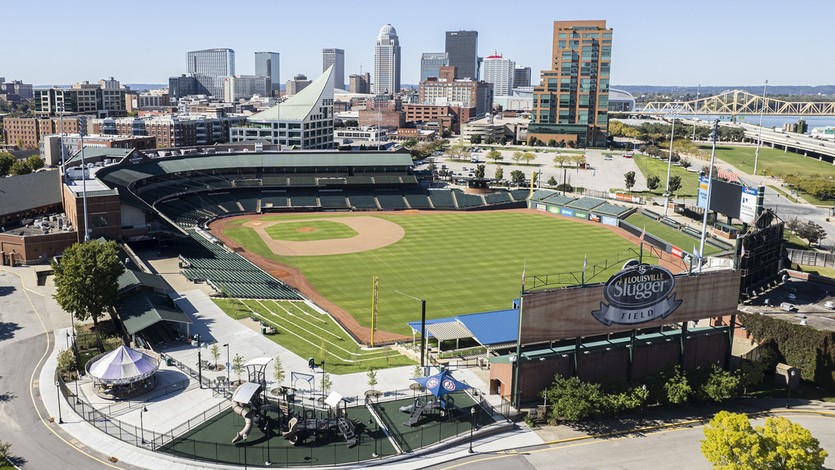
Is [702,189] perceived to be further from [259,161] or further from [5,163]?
[5,163]

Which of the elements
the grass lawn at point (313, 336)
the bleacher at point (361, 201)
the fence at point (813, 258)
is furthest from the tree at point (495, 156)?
the grass lawn at point (313, 336)

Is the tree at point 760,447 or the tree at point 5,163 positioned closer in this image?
the tree at point 760,447

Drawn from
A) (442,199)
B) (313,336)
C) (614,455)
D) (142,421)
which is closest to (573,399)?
(614,455)

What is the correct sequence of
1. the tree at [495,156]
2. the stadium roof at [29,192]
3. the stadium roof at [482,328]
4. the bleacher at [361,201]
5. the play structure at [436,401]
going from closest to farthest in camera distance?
1. the play structure at [436,401]
2. the stadium roof at [482,328]
3. the stadium roof at [29,192]
4. the bleacher at [361,201]
5. the tree at [495,156]

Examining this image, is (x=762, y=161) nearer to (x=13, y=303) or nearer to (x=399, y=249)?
(x=399, y=249)

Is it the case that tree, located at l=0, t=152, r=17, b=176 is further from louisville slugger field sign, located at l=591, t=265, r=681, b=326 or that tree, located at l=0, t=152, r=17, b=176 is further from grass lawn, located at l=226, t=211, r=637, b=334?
louisville slugger field sign, located at l=591, t=265, r=681, b=326

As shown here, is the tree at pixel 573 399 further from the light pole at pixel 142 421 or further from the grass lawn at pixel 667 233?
the grass lawn at pixel 667 233

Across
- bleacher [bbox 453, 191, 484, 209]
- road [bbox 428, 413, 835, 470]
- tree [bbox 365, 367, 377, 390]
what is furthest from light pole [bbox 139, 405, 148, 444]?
bleacher [bbox 453, 191, 484, 209]
